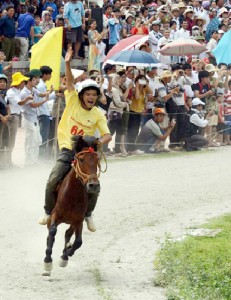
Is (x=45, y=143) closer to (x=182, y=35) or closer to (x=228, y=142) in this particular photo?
(x=228, y=142)

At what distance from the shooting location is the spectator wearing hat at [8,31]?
2642 centimetres

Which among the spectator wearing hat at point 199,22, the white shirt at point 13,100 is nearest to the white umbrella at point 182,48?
the spectator wearing hat at point 199,22

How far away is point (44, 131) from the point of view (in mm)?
22078

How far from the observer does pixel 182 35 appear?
30875 millimetres

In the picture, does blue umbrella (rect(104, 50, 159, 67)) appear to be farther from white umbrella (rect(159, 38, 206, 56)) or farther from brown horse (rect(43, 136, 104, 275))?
brown horse (rect(43, 136, 104, 275))

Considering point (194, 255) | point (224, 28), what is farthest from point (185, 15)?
point (194, 255)

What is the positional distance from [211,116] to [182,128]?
4.39ft

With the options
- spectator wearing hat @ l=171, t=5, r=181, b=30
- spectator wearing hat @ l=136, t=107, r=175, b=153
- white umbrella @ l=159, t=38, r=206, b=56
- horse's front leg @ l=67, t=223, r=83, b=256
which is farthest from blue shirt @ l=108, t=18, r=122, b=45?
horse's front leg @ l=67, t=223, r=83, b=256

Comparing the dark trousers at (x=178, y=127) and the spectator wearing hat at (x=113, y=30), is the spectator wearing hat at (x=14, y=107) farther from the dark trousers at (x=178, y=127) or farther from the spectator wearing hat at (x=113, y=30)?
the spectator wearing hat at (x=113, y=30)

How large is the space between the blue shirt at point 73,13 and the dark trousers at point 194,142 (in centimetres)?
497

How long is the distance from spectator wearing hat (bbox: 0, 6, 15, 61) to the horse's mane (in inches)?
568

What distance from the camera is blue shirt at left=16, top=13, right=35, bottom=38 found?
90.2 ft

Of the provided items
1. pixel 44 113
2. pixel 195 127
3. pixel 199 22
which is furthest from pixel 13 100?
pixel 199 22

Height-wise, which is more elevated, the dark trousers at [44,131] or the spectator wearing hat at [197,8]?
the spectator wearing hat at [197,8]
